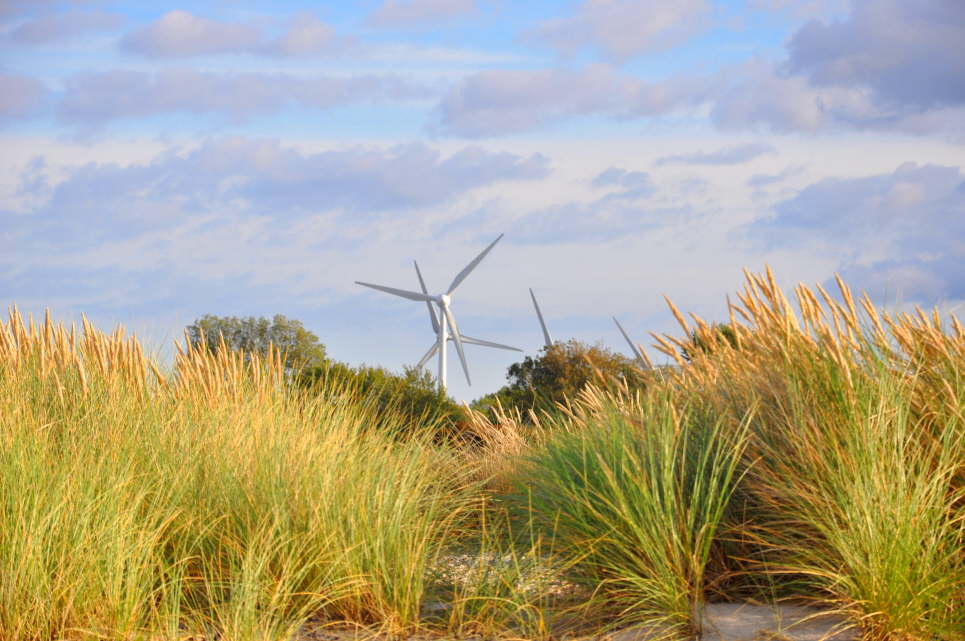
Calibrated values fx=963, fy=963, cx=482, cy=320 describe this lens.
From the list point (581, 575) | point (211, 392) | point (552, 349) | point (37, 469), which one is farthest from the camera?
point (552, 349)

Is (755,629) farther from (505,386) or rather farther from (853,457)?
(505,386)

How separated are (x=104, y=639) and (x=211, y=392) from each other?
5195 millimetres

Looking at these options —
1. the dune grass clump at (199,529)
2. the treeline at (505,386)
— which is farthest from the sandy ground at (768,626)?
the treeline at (505,386)

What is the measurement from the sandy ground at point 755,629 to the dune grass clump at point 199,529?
194mm

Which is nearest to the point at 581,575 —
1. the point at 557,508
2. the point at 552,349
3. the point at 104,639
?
the point at 557,508

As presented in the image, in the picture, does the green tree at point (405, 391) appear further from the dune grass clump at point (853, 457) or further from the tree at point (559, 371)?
the dune grass clump at point (853, 457)

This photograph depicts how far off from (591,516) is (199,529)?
2.43 metres

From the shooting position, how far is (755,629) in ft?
17.4

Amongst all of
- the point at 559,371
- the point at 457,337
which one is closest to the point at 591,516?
the point at 559,371

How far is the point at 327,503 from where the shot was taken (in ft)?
19.0

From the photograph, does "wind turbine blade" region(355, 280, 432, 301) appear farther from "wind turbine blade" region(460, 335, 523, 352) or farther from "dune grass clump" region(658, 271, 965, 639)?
"dune grass clump" region(658, 271, 965, 639)

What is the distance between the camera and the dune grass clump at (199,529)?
16.7 ft

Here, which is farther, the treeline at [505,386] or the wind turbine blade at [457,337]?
the wind turbine blade at [457,337]

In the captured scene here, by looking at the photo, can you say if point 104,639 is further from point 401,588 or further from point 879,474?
point 879,474
